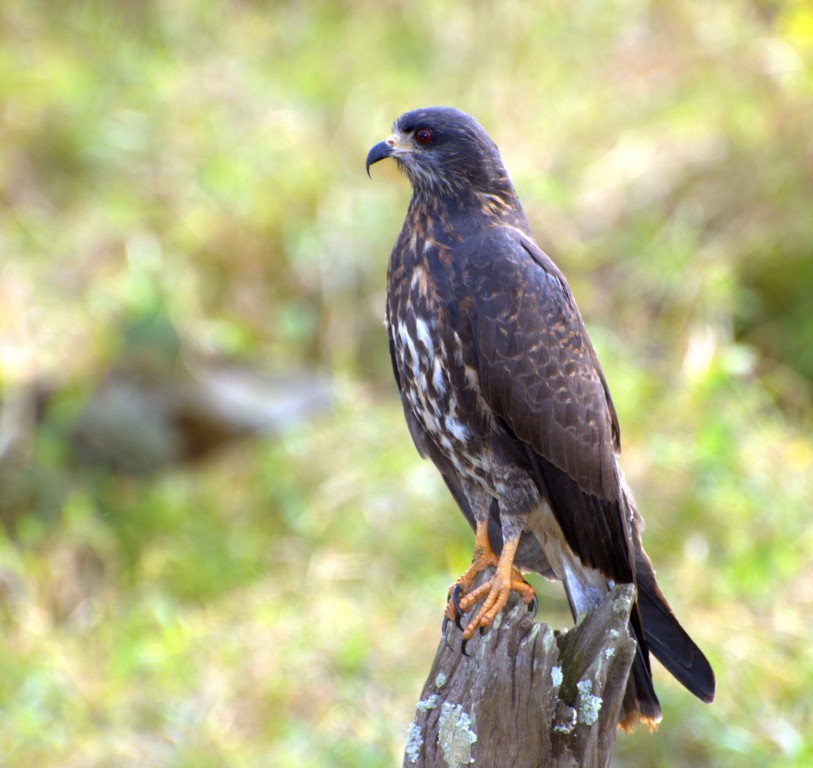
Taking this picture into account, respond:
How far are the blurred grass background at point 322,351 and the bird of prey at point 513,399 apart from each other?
4.27 feet

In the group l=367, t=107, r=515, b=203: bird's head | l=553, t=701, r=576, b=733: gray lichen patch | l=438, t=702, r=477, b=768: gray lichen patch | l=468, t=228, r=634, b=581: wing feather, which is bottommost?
l=438, t=702, r=477, b=768: gray lichen patch

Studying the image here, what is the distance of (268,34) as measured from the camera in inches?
360

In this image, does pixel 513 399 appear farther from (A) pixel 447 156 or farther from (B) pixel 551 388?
(A) pixel 447 156

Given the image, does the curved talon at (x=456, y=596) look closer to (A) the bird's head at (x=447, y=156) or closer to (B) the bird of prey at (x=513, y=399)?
(B) the bird of prey at (x=513, y=399)

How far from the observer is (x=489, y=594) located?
9.87 ft

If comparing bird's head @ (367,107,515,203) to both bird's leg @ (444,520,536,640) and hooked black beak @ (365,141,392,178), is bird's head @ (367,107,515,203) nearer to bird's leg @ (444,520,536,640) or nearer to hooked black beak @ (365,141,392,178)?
hooked black beak @ (365,141,392,178)

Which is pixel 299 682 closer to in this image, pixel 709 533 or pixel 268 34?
pixel 709 533

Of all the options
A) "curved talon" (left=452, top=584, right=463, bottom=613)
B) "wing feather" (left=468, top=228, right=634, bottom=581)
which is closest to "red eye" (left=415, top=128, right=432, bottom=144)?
"wing feather" (left=468, top=228, right=634, bottom=581)

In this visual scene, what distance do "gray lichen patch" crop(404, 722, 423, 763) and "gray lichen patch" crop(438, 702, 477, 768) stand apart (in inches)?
2.6

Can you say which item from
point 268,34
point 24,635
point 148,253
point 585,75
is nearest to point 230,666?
point 24,635

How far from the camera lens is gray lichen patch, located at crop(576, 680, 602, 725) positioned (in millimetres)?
2469

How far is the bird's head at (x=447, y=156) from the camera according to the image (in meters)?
3.27

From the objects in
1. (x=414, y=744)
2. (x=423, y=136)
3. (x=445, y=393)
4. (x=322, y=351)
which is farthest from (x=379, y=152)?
(x=322, y=351)

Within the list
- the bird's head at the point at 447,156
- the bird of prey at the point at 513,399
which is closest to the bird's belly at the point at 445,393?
the bird of prey at the point at 513,399
